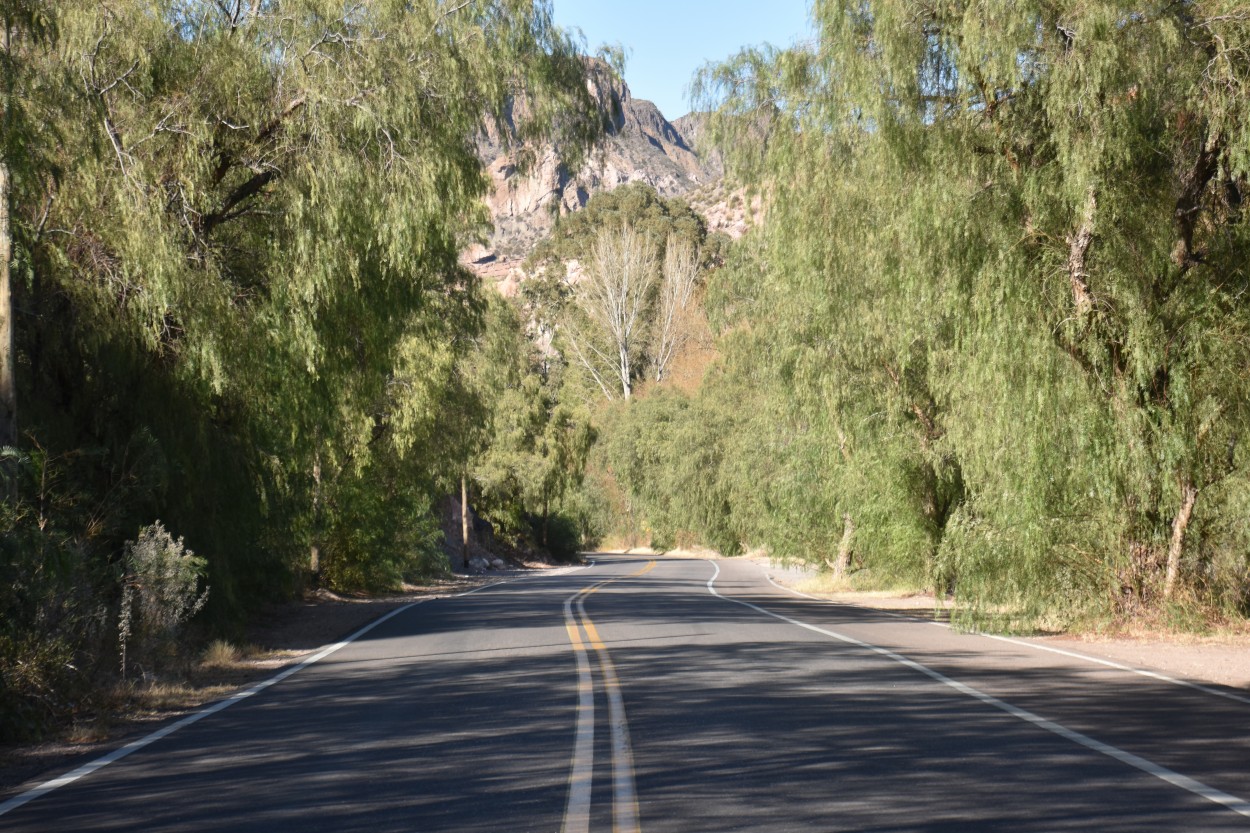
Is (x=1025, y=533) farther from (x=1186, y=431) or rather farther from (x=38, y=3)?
(x=38, y=3)

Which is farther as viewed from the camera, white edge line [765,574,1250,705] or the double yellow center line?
white edge line [765,574,1250,705]

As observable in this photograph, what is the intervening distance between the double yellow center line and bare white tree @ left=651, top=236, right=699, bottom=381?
71517mm

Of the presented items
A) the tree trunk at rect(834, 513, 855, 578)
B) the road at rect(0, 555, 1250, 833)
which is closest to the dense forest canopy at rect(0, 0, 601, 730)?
the road at rect(0, 555, 1250, 833)

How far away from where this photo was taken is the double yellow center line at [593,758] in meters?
6.82

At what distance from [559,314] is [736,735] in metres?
85.9

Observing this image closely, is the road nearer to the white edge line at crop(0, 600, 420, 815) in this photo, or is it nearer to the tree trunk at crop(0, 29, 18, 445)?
the white edge line at crop(0, 600, 420, 815)

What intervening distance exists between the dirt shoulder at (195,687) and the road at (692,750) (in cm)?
49

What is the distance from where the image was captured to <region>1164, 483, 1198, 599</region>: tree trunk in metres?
17.4

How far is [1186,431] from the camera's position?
1700cm

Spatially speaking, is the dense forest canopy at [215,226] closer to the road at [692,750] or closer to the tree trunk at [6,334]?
the tree trunk at [6,334]

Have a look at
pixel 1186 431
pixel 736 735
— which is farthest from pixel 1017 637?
pixel 736 735

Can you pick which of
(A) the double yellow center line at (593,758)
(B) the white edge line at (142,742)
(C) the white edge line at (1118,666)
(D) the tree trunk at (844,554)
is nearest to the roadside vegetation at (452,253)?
(C) the white edge line at (1118,666)

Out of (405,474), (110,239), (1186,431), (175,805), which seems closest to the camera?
(175,805)

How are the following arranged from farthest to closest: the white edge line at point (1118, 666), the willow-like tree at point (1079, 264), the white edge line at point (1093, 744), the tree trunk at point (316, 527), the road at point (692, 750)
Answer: the tree trunk at point (316, 527) → the willow-like tree at point (1079, 264) → the white edge line at point (1118, 666) → the white edge line at point (1093, 744) → the road at point (692, 750)
